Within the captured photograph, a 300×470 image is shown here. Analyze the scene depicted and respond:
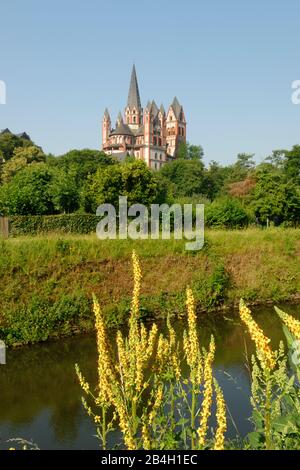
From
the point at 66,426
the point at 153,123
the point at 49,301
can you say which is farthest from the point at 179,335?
the point at 153,123

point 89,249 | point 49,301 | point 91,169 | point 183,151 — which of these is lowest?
point 49,301

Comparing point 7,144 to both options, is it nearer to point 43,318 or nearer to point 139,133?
point 139,133

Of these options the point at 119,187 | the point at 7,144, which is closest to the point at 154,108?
the point at 7,144

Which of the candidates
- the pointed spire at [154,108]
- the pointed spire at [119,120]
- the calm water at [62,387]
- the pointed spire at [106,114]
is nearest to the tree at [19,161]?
the calm water at [62,387]

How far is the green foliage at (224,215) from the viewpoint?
24.0 metres

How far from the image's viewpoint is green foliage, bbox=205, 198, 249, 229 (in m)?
24.0

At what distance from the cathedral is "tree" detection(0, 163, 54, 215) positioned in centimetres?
6800

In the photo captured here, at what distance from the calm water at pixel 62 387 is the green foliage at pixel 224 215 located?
1032 cm

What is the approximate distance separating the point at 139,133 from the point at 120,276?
3390 inches

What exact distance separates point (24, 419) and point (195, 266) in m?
9.44

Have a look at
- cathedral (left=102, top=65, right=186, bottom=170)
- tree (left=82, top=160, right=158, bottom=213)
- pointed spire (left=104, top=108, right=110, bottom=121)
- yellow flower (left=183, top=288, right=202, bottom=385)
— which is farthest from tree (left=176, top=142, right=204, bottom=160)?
yellow flower (left=183, top=288, right=202, bottom=385)

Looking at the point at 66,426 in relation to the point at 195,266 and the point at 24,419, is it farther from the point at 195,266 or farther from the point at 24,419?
the point at 195,266

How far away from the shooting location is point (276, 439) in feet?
12.8

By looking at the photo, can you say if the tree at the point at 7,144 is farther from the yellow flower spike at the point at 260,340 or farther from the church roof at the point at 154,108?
the yellow flower spike at the point at 260,340
